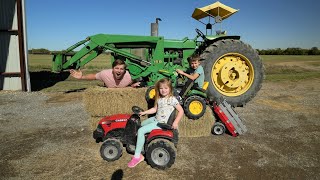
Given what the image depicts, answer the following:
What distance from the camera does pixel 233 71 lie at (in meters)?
7.46

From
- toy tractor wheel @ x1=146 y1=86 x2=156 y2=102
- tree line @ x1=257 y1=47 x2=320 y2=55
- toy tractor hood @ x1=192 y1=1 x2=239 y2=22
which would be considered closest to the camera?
toy tractor wheel @ x1=146 y1=86 x2=156 y2=102

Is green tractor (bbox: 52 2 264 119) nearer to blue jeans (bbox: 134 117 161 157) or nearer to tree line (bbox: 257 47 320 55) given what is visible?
blue jeans (bbox: 134 117 161 157)

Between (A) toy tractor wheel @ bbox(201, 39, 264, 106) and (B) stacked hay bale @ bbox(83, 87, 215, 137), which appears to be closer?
(B) stacked hay bale @ bbox(83, 87, 215, 137)

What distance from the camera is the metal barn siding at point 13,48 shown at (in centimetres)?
1173

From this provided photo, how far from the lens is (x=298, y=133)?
624 centimetres

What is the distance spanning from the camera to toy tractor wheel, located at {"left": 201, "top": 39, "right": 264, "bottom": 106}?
721 cm

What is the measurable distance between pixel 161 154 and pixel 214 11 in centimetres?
570

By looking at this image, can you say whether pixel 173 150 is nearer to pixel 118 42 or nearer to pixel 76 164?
pixel 76 164

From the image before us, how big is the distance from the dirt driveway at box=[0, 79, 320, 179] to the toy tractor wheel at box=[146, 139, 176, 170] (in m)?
0.13

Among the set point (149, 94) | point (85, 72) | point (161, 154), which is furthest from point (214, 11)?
point (85, 72)

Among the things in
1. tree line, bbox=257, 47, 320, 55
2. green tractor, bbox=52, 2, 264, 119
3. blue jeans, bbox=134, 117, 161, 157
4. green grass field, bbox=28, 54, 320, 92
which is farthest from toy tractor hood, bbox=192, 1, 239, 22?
tree line, bbox=257, 47, 320, 55

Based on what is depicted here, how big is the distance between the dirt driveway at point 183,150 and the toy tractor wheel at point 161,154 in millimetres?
133

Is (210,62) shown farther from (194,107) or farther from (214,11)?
(214,11)

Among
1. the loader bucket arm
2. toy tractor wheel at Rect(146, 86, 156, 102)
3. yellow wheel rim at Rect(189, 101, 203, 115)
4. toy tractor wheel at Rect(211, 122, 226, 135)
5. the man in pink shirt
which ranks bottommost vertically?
toy tractor wheel at Rect(211, 122, 226, 135)
